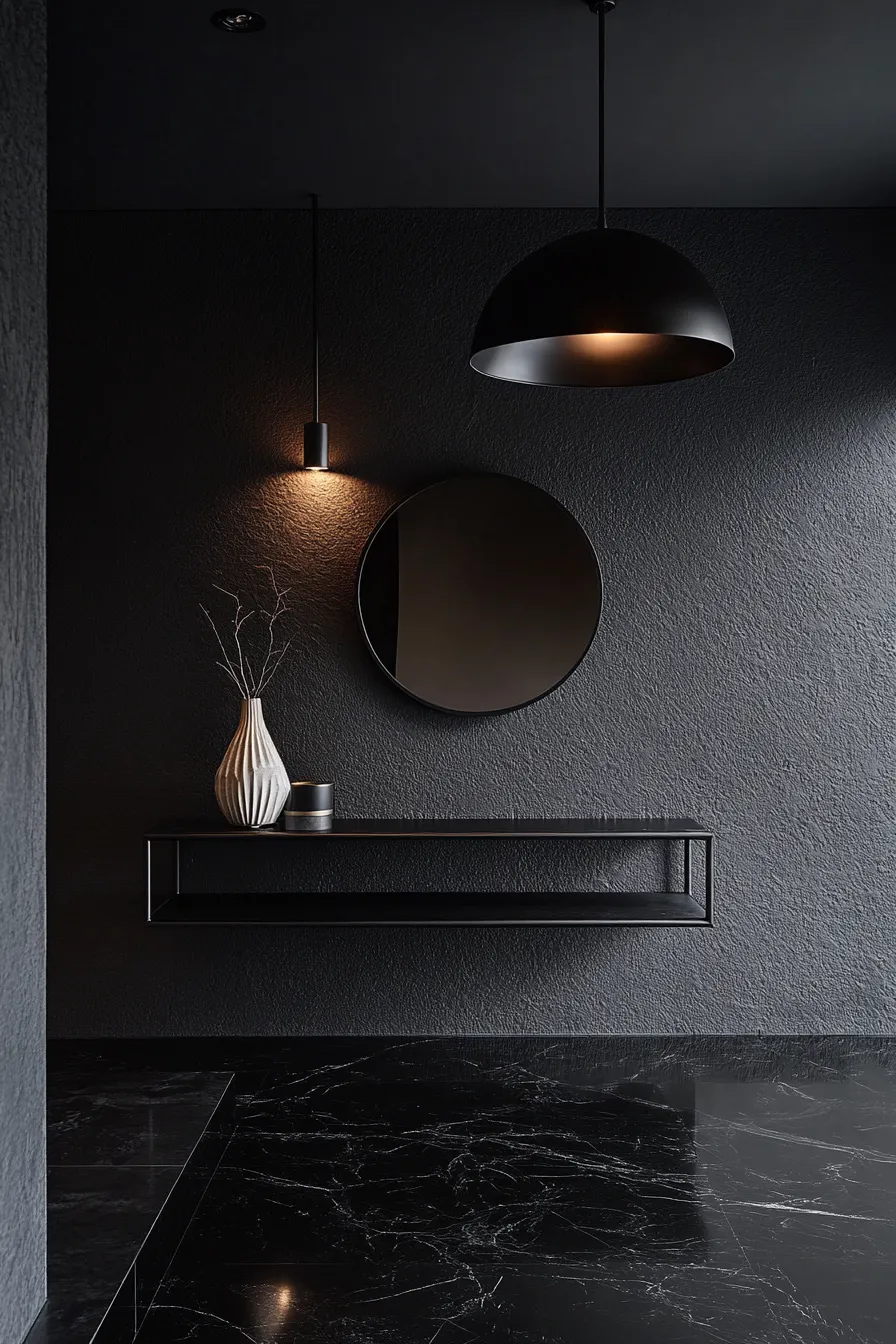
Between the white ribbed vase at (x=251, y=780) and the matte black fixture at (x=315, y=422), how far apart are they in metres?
0.75

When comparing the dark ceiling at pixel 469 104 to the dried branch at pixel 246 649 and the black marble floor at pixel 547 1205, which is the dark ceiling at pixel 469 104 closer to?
the dried branch at pixel 246 649

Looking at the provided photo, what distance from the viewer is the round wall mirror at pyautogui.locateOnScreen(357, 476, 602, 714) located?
347 cm

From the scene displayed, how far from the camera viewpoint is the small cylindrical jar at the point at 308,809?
3.22 m

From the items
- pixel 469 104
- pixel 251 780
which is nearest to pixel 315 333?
pixel 469 104

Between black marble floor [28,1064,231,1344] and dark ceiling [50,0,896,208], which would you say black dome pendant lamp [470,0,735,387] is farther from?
black marble floor [28,1064,231,1344]

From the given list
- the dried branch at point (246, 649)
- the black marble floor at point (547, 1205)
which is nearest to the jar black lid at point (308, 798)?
the dried branch at point (246, 649)

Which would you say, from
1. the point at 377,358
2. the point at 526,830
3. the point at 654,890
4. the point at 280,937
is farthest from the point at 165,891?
the point at 377,358

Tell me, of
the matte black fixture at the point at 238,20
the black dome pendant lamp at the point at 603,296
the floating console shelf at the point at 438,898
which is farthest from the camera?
the floating console shelf at the point at 438,898

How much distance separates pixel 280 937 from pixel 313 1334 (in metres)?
1.68

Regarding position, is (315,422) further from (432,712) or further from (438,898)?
(438,898)

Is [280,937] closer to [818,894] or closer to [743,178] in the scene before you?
[818,894]

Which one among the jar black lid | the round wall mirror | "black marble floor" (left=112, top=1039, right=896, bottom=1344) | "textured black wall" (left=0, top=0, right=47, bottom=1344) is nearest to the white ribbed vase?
the jar black lid

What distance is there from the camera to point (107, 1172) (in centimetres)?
238

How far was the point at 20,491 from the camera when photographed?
5.87 feet
